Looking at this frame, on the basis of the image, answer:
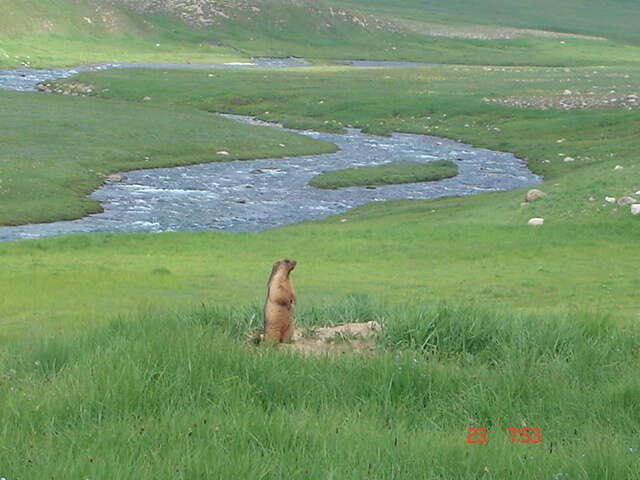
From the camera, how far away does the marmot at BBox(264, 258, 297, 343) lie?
1034 cm

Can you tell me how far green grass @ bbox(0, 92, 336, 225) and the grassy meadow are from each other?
12.8 inches

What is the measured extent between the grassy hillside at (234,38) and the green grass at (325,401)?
343ft

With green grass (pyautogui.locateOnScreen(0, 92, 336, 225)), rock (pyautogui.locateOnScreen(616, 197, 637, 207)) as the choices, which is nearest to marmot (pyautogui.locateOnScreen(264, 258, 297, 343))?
rock (pyautogui.locateOnScreen(616, 197, 637, 207))

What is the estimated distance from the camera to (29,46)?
391ft

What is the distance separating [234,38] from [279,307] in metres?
158

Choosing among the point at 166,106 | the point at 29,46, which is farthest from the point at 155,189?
the point at 29,46

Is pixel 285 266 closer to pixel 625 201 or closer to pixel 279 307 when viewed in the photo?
pixel 279 307

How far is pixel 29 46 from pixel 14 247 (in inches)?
3867

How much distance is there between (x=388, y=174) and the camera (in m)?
51.9

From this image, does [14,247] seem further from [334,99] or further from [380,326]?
[334,99]

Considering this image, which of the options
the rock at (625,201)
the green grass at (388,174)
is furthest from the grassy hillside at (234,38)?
the rock at (625,201)

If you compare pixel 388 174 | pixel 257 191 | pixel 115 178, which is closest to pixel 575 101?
pixel 388 174

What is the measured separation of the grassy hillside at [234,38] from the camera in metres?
128

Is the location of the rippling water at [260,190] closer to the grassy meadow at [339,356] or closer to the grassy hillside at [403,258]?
the grassy meadow at [339,356]
